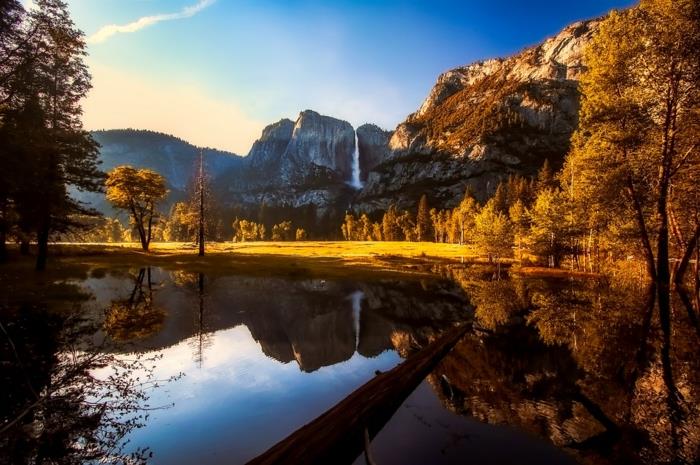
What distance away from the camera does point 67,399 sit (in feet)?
26.8

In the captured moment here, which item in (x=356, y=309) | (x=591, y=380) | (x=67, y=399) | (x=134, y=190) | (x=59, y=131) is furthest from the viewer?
(x=134, y=190)

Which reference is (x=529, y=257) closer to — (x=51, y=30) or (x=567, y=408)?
(x=567, y=408)

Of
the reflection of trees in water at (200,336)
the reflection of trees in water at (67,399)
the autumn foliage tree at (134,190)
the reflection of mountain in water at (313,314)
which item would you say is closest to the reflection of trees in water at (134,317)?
the reflection of mountain in water at (313,314)

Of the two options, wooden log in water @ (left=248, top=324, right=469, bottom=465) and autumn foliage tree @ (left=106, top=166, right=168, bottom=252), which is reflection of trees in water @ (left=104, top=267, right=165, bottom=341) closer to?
wooden log in water @ (left=248, top=324, right=469, bottom=465)

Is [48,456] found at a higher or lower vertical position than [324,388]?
higher

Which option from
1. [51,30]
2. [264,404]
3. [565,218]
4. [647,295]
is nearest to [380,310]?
[264,404]

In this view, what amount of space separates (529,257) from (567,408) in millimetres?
58085

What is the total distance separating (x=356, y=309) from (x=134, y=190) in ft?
172

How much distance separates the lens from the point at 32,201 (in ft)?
89.9

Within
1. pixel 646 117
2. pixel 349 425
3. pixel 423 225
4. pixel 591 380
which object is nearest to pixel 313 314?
pixel 591 380

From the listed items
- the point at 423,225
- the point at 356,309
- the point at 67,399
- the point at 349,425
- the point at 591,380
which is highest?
the point at 423,225

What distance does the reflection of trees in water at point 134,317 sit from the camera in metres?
15.2

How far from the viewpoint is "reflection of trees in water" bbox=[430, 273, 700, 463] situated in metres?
6.45

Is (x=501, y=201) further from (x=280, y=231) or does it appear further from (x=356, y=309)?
(x=356, y=309)
